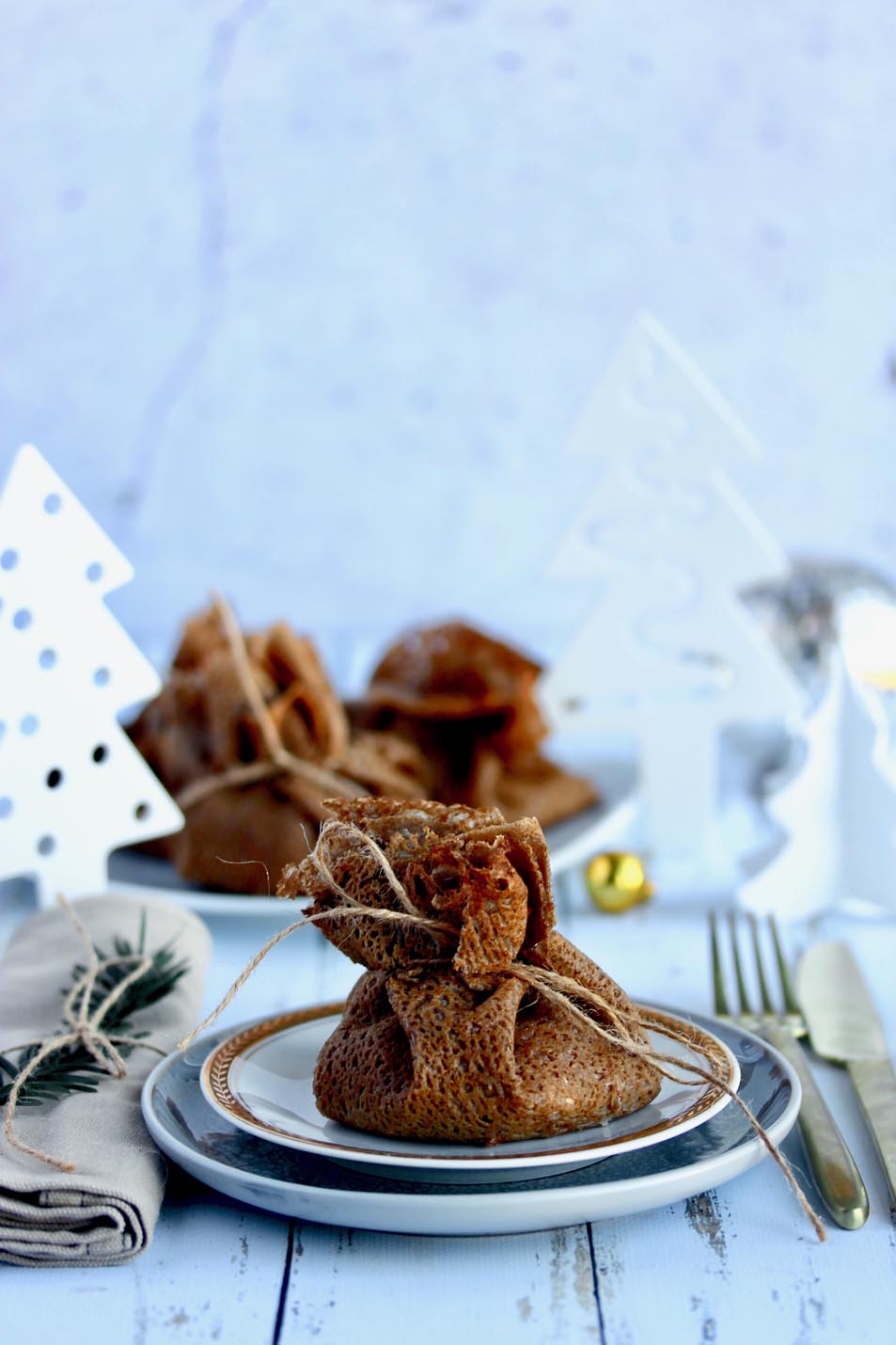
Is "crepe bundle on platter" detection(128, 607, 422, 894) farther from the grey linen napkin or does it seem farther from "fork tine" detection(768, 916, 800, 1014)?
"fork tine" detection(768, 916, 800, 1014)

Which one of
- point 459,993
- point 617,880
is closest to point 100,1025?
point 459,993

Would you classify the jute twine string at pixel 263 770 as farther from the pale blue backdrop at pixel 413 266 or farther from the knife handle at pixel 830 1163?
the pale blue backdrop at pixel 413 266

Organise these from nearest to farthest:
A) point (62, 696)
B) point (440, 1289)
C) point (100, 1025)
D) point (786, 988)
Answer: point (440, 1289) → point (100, 1025) → point (786, 988) → point (62, 696)

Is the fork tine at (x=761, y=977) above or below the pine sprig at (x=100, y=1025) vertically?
below

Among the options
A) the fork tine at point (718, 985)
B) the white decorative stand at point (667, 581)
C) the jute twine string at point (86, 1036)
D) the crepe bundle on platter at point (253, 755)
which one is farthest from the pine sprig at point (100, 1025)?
the white decorative stand at point (667, 581)

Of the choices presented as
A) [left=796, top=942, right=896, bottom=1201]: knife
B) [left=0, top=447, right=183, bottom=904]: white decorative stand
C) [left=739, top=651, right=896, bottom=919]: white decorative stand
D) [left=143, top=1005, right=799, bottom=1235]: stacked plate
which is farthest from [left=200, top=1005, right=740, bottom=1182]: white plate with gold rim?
[left=739, top=651, right=896, bottom=919]: white decorative stand

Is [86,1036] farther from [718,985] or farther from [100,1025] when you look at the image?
[718,985]

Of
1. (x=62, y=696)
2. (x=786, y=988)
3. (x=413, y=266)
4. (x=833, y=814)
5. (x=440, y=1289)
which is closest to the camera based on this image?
(x=440, y=1289)
